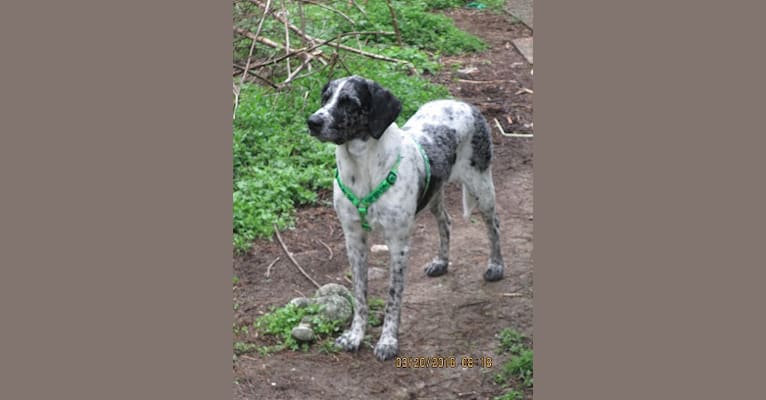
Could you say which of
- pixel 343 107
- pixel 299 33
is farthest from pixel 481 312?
pixel 299 33

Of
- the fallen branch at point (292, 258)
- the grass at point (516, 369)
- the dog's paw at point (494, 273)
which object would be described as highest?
the grass at point (516, 369)

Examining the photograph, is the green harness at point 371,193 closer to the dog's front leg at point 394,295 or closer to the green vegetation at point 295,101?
the dog's front leg at point 394,295

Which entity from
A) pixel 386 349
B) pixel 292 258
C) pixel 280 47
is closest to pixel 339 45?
pixel 280 47

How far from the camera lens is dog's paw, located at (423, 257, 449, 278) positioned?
5891 millimetres

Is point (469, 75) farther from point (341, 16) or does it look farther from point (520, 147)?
point (341, 16)

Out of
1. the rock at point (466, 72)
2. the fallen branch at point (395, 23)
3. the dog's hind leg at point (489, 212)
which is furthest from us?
the fallen branch at point (395, 23)

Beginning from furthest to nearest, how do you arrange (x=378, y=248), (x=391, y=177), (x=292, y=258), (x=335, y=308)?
(x=378, y=248) < (x=292, y=258) < (x=335, y=308) < (x=391, y=177)

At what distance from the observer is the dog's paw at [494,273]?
19.1 ft

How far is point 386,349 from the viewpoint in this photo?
5.11m

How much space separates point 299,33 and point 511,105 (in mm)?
1968

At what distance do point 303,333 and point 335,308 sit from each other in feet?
1.00

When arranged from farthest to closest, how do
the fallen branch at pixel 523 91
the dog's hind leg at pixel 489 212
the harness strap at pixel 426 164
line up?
the fallen branch at pixel 523 91 < the dog's hind leg at pixel 489 212 < the harness strap at pixel 426 164

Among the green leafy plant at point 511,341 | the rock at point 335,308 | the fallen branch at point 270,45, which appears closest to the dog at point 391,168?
the rock at point 335,308
